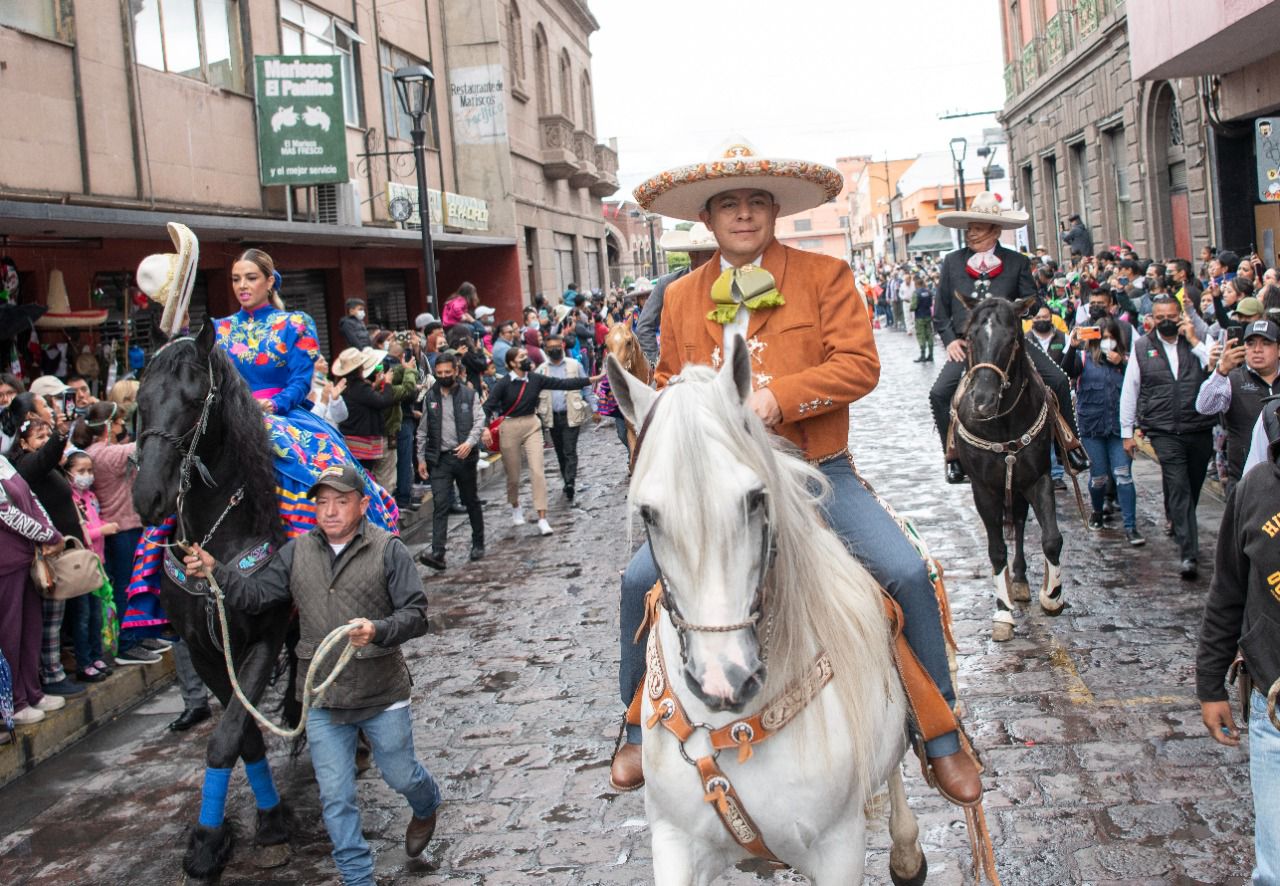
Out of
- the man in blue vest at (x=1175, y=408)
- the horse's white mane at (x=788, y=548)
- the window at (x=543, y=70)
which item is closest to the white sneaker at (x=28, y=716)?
the horse's white mane at (x=788, y=548)

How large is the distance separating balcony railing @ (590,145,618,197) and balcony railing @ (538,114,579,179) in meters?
4.33

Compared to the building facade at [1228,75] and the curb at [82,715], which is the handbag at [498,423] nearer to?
the curb at [82,715]

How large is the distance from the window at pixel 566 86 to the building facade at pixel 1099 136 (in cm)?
1333

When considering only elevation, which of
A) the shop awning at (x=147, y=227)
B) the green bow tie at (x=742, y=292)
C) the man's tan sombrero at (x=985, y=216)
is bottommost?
the green bow tie at (x=742, y=292)

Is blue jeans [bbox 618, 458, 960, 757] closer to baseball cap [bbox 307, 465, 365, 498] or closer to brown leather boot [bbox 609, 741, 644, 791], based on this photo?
brown leather boot [bbox 609, 741, 644, 791]

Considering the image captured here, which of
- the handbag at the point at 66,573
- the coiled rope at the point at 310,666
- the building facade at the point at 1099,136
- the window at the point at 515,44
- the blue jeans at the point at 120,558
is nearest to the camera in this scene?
the coiled rope at the point at 310,666

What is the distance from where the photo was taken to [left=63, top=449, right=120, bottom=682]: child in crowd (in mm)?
8086

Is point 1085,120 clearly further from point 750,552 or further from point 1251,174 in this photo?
point 750,552

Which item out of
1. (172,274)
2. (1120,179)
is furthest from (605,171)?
(172,274)

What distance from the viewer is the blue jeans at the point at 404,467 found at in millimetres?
14578

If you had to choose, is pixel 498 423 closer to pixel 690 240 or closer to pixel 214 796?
pixel 690 240

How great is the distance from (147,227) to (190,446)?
8629 millimetres

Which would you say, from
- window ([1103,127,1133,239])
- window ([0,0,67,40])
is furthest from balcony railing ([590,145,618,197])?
window ([0,0,67,40])

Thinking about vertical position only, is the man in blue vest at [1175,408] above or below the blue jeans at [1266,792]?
above
